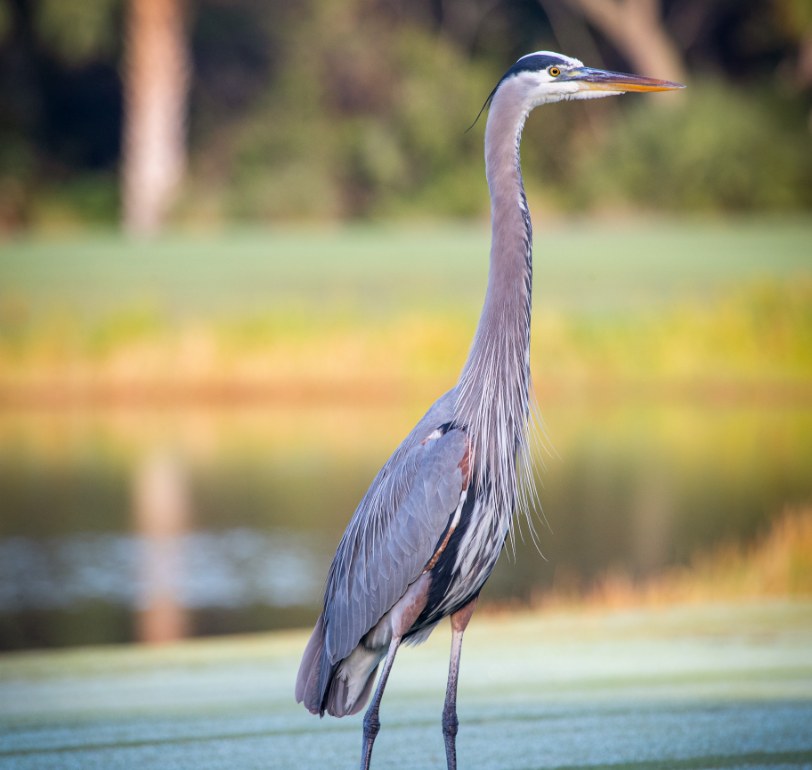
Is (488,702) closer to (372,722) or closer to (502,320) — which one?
(372,722)

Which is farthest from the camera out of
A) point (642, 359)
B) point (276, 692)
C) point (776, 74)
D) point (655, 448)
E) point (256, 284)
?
point (776, 74)

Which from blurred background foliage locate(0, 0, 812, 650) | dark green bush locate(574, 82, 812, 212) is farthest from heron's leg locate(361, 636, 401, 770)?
dark green bush locate(574, 82, 812, 212)

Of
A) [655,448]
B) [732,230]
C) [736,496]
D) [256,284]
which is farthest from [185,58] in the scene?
[736,496]

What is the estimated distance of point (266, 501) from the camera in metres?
15.5

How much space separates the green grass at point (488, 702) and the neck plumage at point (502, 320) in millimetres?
1041

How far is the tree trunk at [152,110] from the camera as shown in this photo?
26.5m

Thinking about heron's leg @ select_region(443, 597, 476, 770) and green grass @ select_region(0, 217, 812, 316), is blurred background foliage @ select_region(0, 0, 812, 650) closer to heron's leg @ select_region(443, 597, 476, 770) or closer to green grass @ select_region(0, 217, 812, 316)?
green grass @ select_region(0, 217, 812, 316)

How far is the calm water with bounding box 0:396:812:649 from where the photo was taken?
39.0ft

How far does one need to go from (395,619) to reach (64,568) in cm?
896


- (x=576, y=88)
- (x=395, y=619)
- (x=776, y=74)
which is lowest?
Answer: (x=395, y=619)

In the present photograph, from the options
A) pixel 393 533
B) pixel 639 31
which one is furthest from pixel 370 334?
pixel 393 533

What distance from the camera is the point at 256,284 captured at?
29672 mm

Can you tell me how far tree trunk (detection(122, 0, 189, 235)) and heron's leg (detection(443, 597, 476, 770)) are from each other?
2317 centimetres

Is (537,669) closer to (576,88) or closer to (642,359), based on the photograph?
(576,88)
